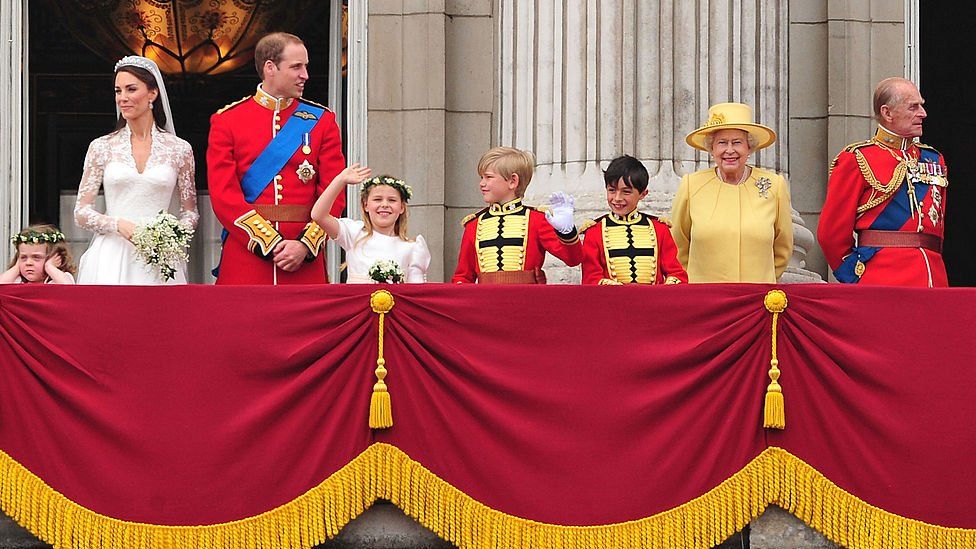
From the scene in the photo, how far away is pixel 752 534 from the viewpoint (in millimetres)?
7539

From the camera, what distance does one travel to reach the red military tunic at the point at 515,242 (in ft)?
27.4

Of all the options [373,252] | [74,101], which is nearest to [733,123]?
[373,252]

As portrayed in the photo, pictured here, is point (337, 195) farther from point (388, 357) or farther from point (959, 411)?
point (959, 411)

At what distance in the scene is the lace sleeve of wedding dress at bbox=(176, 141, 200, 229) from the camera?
8797 mm

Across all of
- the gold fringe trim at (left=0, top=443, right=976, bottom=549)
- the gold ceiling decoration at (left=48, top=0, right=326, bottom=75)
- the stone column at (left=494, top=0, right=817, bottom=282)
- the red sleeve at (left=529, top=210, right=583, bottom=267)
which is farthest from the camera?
the gold ceiling decoration at (left=48, top=0, right=326, bottom=75)

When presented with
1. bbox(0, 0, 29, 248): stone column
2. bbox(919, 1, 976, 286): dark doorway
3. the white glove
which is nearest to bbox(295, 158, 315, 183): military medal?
the white glove

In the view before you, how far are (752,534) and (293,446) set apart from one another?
1883mm

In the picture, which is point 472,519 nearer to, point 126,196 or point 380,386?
point 380,386

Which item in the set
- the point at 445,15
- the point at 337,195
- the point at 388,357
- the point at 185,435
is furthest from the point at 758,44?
the point at 185,435

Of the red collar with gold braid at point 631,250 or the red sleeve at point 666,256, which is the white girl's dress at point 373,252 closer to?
the red collar with gold braid at point 631,250

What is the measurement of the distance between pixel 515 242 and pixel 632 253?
1.73ft

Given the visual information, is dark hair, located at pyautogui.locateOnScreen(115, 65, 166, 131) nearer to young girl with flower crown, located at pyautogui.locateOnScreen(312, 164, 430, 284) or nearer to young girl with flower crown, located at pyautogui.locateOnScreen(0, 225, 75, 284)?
young girl with flower crown, located at pyautogui.locateOnScreen(0, 225, 75, 284)

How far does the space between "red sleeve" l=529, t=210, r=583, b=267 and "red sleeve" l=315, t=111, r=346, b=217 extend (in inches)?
38.5

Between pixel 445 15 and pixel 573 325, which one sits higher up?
pixel 445 15
